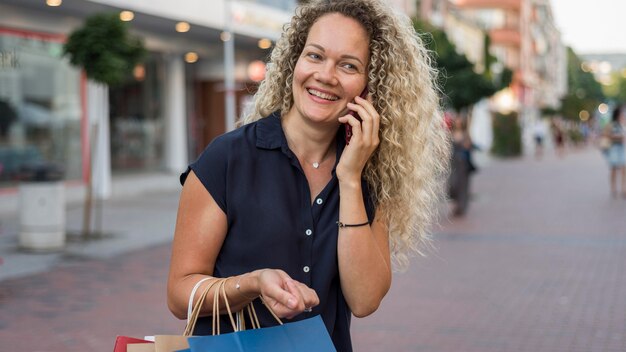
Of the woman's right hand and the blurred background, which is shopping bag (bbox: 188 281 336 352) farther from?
the blurred background

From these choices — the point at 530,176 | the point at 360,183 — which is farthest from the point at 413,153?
the point at 530,176

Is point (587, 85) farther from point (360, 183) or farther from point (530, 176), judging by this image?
point (360, 183)

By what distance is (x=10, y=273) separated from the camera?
28.9ft

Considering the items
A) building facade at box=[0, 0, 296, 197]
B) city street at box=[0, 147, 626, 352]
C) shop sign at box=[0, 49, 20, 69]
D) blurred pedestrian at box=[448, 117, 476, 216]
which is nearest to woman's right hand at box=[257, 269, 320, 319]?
city street at box=[0, 147, 626, 352]

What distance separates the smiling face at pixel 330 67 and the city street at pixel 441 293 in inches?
86.8

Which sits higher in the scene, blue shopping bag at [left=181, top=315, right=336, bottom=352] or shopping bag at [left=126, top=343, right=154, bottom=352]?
blue shopping bag at [left=181, top=315, right=336, bottom=352]

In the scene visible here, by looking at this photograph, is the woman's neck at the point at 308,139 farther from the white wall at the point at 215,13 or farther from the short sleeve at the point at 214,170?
the white wall at the point at 215,13

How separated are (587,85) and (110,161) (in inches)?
4998

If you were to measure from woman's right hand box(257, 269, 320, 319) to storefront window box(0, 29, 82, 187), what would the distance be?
14.0m

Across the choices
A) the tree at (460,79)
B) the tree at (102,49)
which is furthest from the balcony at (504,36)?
the tree at (102,49)

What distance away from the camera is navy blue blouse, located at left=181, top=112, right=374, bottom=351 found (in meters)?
2.12

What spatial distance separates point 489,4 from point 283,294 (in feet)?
199

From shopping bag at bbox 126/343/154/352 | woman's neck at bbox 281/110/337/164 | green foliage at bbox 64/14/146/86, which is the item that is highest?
green foliage at bbox 64/14/146/86

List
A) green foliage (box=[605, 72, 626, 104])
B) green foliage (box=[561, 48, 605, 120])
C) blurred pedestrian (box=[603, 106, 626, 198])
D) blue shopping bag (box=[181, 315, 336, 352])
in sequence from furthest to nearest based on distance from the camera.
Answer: green foliage (box=[605, 72, 626, 104]) < green foliage (box=[561, 48, 605, 120]) < blurred pedestrian (box=[603, 106, 626, 198]) < blue shopping bag (box=[181, 315, 336, 352])
